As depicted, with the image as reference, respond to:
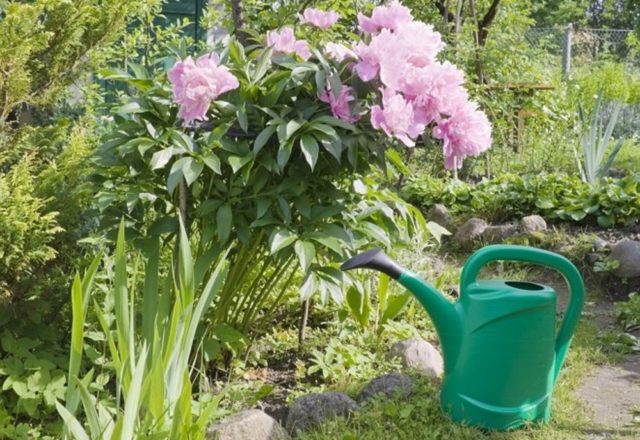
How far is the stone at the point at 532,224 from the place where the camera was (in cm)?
538

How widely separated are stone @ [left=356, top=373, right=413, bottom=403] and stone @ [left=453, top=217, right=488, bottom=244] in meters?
2.98

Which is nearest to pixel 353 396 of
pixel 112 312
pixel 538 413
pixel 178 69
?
pixel 538 413

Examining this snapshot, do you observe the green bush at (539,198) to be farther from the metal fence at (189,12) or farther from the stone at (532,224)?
the metal fence at (189,12)

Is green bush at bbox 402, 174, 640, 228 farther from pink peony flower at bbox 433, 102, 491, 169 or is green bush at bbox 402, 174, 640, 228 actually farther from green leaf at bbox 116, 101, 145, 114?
green leaf at bbox 116, 101, 145, 114

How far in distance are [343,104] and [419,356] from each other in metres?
1.12

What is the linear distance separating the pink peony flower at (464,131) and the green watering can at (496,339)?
34 cm

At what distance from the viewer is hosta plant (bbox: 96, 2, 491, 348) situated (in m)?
2.27

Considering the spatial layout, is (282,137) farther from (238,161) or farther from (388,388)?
(388,388)

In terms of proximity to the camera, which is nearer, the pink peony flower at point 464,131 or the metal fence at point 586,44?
the pink peony flower at point 464,131

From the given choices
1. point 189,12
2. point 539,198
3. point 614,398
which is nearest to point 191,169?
point 614,398

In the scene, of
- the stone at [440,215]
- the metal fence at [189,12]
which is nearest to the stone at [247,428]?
the stone at [440,215]

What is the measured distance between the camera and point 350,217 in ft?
8.65

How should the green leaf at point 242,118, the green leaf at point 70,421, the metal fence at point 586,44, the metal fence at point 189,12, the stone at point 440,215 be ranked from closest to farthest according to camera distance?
the green leaf at point 70,421 → the green leaf at point 242,118 → the stone at point 440,215 → the metal fence at point 189,12 → the metal fence at point 586,44

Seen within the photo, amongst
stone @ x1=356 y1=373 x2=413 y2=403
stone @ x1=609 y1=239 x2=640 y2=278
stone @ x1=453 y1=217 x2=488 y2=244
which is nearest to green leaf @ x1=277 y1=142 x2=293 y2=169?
stone @ x1=356 y1=373 x2=413 y2=403
